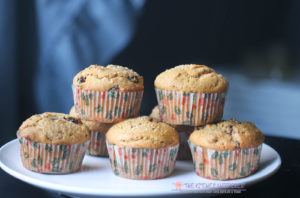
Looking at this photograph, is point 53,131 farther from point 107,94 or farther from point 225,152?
point 225,152

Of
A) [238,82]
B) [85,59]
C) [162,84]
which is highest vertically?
[162,84]

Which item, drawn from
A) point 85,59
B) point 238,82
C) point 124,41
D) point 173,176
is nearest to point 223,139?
point 173,176

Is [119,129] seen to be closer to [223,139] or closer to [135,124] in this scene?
[135,124]

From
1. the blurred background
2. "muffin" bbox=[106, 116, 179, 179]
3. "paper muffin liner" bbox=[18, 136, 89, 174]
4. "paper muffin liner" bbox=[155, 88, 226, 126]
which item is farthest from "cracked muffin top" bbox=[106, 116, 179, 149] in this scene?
the blurred background

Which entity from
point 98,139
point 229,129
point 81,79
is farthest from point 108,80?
point 229,129

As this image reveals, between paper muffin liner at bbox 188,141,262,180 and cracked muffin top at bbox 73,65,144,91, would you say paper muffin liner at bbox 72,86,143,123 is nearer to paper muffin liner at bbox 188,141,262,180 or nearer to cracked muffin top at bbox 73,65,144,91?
cracked muffin top at bbox 73,65,144,91

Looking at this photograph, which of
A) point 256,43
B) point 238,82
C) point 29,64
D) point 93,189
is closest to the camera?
point 93,189
